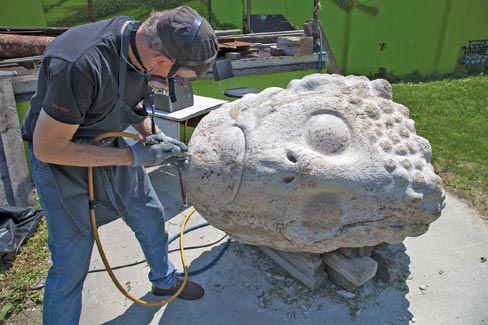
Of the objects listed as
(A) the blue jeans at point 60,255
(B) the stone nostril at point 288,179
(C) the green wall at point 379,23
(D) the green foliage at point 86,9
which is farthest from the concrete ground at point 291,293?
(C) the green wall at point 379,23

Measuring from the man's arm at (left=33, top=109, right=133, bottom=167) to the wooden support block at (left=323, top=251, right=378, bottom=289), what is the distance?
1.46 metres

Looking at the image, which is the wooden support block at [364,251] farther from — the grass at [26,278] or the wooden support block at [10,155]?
the wooden support block at [10,155]

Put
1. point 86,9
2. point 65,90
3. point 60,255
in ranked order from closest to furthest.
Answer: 1. point 65,90
2. point 60,255
3. point 86,9

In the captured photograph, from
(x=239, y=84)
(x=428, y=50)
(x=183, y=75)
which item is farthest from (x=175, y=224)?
(x=428, y=50)

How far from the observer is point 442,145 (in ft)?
16.0

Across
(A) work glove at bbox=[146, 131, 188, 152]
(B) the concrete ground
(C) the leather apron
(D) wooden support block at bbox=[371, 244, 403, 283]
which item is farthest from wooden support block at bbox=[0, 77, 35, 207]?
(D) wooden support block at bbox=[371, 244, 403, 283]

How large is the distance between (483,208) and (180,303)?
2.91 m

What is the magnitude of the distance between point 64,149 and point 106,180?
0.43 metres

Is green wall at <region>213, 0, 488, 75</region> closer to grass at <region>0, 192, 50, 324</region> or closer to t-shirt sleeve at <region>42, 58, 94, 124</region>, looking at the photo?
grass at <region>0, 192, 50, 324</region>

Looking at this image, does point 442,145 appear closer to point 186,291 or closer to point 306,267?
point 306,267

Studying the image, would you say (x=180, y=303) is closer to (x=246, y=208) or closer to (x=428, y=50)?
(x=246, y=208)

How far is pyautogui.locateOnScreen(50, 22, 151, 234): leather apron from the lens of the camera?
184 cm

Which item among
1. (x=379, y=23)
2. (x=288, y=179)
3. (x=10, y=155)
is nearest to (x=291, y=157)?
(x=288, y=179)

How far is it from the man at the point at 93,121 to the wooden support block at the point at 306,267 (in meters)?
0.98
